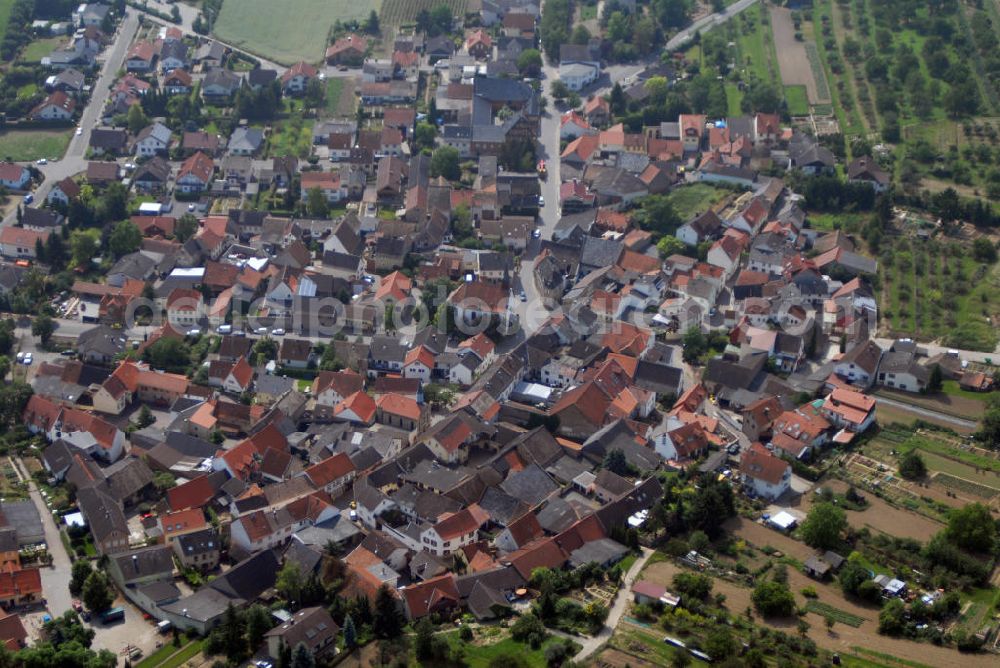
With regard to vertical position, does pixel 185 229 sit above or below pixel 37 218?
below

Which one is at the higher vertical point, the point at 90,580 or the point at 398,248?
the point at 398,248

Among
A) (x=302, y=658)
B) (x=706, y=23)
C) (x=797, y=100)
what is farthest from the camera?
(x=706, y=23)

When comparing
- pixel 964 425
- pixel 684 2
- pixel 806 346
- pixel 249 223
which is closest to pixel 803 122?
pixel 684 2

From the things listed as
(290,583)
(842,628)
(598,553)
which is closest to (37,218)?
(290,583)

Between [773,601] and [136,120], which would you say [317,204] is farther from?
[773,601]

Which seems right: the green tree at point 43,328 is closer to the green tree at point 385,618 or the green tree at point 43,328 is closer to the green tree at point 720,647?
the green tree at point 385,618

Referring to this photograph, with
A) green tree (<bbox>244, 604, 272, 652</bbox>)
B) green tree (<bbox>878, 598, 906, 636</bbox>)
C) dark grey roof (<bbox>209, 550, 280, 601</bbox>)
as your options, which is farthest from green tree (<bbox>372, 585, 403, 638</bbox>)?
green tree (<bbox>878, 598, 906, 636</bbox>)

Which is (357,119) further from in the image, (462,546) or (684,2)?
(462,546)
